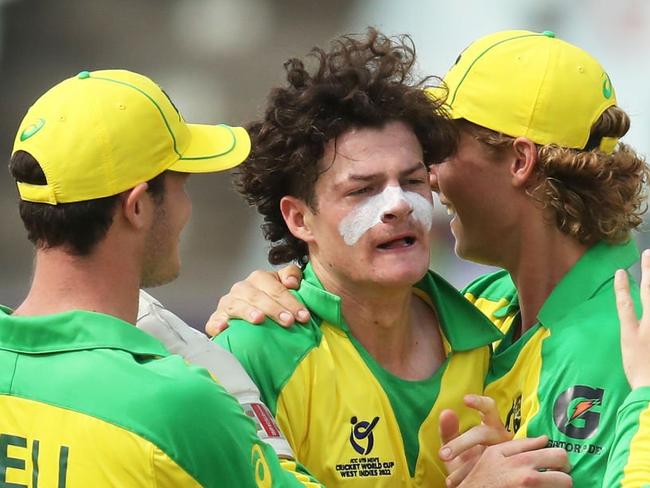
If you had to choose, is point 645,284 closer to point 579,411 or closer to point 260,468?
point 579,411

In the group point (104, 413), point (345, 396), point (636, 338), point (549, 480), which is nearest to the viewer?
point (104, 413)

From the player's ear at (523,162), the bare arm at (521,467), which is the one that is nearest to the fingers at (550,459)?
the bare arm at (521,467)

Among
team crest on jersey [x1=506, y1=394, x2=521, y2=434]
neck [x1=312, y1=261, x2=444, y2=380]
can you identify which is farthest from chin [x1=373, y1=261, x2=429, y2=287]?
team crest on jersey [x1=506, y1=394, x2=521, y2=434]

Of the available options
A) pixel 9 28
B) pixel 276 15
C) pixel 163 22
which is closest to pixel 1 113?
pixel 9 28

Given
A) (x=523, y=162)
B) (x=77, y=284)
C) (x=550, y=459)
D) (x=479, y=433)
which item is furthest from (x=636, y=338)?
(x=77, y=284)

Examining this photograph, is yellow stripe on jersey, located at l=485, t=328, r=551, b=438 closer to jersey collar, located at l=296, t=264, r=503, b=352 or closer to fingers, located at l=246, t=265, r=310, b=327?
jersey collar, located at l=296, t=264, r=503, b=352

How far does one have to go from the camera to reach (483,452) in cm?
354

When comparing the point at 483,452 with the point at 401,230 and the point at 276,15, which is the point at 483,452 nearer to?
the point at 401,230

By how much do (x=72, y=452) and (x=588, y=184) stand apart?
194 cm

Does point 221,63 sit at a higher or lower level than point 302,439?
higher

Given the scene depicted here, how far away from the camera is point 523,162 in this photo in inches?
158

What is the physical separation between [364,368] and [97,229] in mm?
1058

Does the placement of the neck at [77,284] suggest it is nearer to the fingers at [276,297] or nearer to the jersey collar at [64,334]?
the jersey collar at [64,334]

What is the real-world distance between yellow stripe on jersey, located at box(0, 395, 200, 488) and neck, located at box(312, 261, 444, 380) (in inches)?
42.7
